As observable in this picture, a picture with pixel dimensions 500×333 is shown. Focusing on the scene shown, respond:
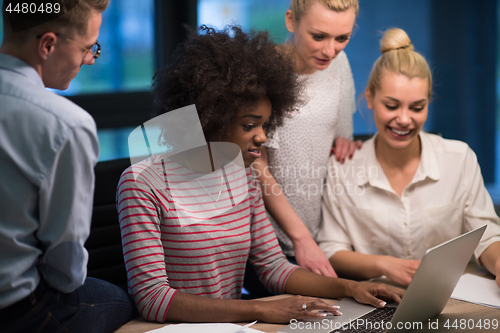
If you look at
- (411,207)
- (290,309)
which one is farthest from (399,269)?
(290,309)

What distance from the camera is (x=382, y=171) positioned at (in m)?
1.74

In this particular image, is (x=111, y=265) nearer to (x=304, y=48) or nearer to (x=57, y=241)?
(x=57, y=241)

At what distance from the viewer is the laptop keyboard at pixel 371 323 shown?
3.48 feet

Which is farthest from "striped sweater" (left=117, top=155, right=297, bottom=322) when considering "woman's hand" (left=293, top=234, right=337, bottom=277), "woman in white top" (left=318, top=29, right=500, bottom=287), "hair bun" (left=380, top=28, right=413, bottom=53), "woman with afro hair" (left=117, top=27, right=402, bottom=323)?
"hair bun" (left=380, top=28, right=413, bottom=53)

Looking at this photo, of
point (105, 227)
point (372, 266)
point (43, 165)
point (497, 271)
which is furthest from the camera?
point (105, 227)

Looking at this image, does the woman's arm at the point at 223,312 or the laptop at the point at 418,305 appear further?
the woman's arm at the point at 223,312

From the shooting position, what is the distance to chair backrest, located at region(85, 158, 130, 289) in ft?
5.15

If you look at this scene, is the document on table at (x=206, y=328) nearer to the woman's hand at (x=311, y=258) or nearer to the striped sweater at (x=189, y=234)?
the striped sweater at (x=189, y=234)

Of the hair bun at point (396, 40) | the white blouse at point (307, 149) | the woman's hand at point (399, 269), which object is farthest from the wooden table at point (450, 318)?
the hair bun at point (396, 40)

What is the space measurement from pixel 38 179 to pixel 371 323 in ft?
2.50

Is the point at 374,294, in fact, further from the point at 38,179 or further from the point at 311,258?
the point at 38,179

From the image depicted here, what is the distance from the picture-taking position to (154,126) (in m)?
1.39

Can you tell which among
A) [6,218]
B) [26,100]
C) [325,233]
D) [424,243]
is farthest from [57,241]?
[424,243]

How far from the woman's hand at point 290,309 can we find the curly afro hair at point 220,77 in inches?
18.3
